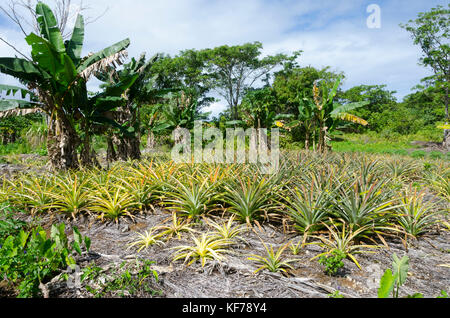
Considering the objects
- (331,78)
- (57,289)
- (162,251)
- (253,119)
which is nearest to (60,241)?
(57,289)

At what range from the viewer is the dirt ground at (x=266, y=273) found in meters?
2.02

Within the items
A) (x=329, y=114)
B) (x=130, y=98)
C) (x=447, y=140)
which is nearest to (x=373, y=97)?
(x=447, y=140)

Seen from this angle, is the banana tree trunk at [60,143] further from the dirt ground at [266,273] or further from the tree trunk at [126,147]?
the dirt ground at [266,273]

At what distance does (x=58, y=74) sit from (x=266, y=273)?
6.46 m

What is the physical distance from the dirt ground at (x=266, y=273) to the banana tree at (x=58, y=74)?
4.53 m

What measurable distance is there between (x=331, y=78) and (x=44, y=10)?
26.1 m

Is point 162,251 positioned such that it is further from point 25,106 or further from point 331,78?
point 331,78

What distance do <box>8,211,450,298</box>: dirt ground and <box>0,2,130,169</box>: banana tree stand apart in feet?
14.9

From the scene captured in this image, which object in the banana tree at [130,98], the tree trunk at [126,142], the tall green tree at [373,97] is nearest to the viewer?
the banana tree at [130,98]

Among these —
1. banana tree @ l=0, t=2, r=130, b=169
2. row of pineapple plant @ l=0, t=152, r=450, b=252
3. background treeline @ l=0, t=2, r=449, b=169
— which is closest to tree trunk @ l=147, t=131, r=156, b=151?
background treeline @ l=0, t=2, r=449, b=169

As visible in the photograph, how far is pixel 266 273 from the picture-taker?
2215mm

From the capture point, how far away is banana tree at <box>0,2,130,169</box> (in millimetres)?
5598

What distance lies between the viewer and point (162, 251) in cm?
264

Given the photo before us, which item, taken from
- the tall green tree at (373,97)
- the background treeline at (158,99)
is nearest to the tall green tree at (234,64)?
the background treeline at (158,99)
